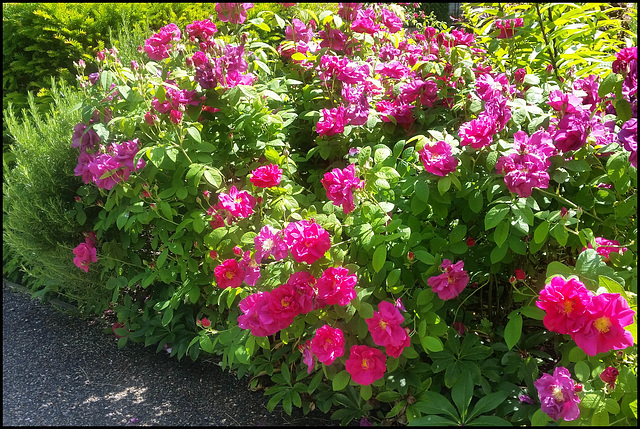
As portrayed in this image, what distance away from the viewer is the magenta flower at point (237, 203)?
6.26 feet

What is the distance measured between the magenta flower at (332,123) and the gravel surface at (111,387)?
1.15m

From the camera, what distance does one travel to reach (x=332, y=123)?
6.90 ft

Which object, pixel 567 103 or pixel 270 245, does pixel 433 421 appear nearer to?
pixel 270 245

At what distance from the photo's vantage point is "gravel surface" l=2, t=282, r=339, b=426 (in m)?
2.23

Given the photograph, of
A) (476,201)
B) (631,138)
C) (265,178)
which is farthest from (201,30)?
(631,138)

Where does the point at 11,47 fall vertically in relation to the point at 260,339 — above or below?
above

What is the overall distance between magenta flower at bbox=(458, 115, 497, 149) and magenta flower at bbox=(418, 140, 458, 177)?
0.23 feet

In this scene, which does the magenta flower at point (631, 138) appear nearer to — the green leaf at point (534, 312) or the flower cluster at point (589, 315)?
the flower cluster at point (589, 315)

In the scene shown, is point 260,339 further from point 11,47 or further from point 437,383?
point 11,47

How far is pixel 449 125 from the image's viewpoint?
7.04 feet

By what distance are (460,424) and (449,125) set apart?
109cm

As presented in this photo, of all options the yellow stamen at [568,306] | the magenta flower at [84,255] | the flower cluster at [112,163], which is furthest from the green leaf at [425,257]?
the magenta flower at [84,255]

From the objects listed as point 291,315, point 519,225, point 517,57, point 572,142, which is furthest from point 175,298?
point 517,57

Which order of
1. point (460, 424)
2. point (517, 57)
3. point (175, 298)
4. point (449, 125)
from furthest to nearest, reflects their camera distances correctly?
1. point (517, 57)
2. point (175, 298)
3. point (449, 125)
4. point (460, 424)
